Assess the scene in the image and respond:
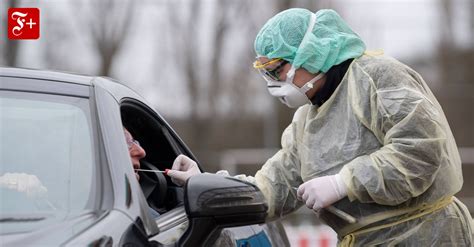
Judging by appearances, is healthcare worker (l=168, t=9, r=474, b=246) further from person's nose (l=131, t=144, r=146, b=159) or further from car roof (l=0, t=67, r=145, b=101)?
car roof (l=0, t=67, r=145, b=101)

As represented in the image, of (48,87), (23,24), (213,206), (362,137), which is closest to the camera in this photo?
(213,206)

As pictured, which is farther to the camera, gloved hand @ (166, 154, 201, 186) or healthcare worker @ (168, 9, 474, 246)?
gloved hand @ (166, 154, 201, 186)

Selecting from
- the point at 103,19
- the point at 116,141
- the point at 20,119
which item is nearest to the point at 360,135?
the point at 116,141

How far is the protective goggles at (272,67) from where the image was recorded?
3.86 meters

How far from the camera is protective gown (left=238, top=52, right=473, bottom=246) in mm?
3479

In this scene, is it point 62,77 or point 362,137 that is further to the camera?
point 362,137

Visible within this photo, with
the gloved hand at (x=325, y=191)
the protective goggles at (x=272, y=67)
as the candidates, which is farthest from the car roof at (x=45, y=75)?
the gloved hand at (x=325, y=191)

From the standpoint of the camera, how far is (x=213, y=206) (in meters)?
3.07

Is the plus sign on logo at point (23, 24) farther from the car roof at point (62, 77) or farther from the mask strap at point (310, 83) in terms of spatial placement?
the mask strap at point (310, 83)

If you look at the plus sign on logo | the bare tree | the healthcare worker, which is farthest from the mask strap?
the bare tree

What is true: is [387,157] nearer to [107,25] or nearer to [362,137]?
[362,137]

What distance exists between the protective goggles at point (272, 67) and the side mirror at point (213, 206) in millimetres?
785

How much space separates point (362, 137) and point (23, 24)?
3854 millimetres

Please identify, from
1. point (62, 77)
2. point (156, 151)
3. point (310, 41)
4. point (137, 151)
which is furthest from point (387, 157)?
point (156, 151)
